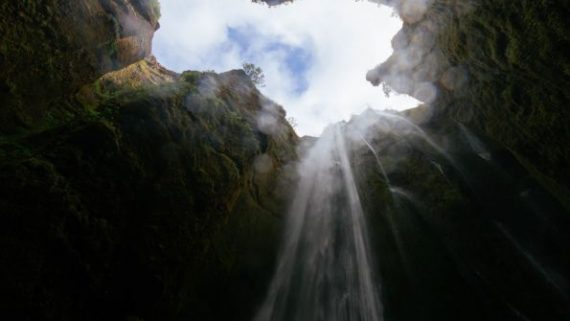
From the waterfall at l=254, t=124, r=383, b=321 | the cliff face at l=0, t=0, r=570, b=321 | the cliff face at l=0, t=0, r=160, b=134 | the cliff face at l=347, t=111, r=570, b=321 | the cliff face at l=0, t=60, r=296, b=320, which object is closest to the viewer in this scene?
the cliff face at l=0, t=60, r=296, b=320

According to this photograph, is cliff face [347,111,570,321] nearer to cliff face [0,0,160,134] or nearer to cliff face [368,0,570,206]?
cliff face [368,0,570,206]

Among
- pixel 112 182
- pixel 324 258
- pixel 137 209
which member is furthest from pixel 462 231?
pixel 112 182

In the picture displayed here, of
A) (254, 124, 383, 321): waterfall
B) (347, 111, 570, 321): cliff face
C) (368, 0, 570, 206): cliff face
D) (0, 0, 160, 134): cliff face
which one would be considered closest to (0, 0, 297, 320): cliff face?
(0, 0, 160, 134): cliff face

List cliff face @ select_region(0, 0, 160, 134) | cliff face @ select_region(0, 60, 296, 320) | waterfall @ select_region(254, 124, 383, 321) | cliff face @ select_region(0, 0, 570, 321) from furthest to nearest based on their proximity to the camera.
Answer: waterfall @ select_region(254, 124, 383, 321)
cliff face @ select_region(0, 0, 160, 134)
cliff face @ select_region(0, 0, 570, 321)
cliff face @ select_region(0, 60, 296, 320)

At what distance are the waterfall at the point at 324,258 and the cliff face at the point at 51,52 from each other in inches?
283

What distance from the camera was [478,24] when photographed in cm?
993

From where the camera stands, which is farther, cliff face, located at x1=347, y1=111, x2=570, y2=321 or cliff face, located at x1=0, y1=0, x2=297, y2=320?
cliff face, located at x1=347, y1=111, x2=570, y2=321

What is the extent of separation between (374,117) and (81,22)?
48.5 feet

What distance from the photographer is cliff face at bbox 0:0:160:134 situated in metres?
6.16

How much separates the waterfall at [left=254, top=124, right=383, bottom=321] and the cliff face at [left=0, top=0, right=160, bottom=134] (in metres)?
7.18

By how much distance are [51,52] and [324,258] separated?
30.7 feet

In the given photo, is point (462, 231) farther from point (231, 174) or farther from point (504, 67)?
point (231, 174)

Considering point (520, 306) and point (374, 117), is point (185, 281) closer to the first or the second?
point (520, 306)

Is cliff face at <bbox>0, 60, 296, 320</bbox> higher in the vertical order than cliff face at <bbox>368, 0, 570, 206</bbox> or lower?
lower
